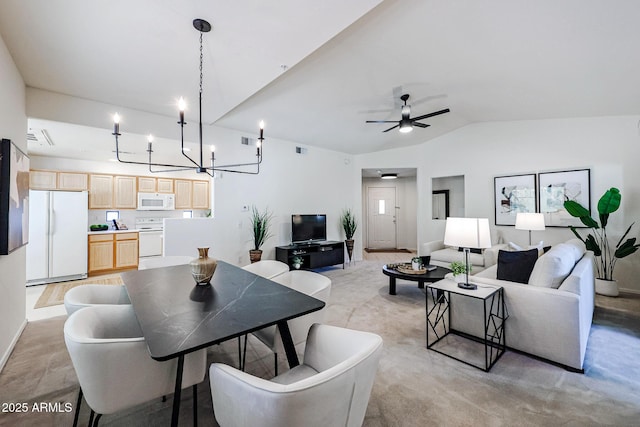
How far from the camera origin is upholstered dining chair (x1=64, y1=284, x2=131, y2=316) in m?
1.81

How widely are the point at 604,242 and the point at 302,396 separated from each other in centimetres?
559

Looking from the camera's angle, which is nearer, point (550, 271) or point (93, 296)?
point (93, 296)

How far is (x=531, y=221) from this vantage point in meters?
4.23

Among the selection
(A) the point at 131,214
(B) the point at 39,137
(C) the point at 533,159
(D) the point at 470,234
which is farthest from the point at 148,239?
(C) the point at 533,159

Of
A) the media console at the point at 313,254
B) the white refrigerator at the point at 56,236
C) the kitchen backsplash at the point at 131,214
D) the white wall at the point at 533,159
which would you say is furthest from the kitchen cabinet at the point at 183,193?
the white wall at the point at 533,159

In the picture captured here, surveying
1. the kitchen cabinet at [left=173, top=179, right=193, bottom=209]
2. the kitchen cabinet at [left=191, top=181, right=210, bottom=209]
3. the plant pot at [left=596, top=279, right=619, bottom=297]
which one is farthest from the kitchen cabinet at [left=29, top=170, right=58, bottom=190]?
the plant pot at [left=596, top=279, right=619, bottom=297]

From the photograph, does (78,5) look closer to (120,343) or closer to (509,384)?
(120,343)

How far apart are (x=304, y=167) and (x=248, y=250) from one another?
223 centimetres

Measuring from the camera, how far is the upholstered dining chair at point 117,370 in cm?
121

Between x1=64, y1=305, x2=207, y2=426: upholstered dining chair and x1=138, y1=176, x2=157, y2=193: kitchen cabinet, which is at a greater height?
x1=138, y1=176, x2=157, y2=193: kitchen cabinet

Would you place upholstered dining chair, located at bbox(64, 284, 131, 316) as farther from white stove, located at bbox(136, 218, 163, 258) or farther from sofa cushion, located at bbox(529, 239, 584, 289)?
white stove, located at bbox(136, 218, 163, 258)

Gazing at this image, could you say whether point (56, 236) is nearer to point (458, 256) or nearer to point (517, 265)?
point (517, 265)

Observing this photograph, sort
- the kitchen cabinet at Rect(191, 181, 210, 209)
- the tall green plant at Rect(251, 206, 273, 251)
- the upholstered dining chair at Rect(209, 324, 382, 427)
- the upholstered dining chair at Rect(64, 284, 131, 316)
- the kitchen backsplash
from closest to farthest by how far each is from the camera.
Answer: the upholstered dining chair at Rect(209, 324, 382, 427)
the upholstered dining chair at Rect(64, 284, 131, 316)
the tall green plant at Rect(251, 206, 273, 251)
the kitchen backsplash
the kitchen cabinet at Rect(191, 181, 210, 209)

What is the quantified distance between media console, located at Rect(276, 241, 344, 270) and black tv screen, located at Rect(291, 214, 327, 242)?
0.61ft
